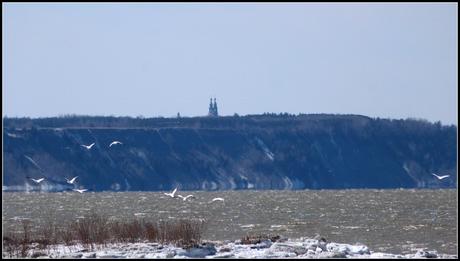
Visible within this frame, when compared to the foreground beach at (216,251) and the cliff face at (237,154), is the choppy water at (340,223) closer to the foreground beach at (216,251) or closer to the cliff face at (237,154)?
the foreground beach at (216,251)

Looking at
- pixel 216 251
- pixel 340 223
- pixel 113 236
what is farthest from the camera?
pixel 340 223

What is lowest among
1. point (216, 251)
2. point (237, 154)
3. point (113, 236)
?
point (216, 251)

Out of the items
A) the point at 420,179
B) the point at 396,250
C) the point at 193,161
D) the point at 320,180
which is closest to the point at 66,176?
the point at 193,161

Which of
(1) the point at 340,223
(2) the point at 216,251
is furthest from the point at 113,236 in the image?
(1) the point at 340,223

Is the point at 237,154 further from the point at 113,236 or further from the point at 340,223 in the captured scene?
the point at 113,236

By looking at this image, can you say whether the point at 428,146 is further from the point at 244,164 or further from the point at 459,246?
the point at 459,246

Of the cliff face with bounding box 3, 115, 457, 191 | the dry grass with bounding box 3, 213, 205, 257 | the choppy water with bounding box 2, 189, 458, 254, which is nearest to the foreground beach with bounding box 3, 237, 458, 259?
the dry grass with bounding box 3, 213, 205, 257
